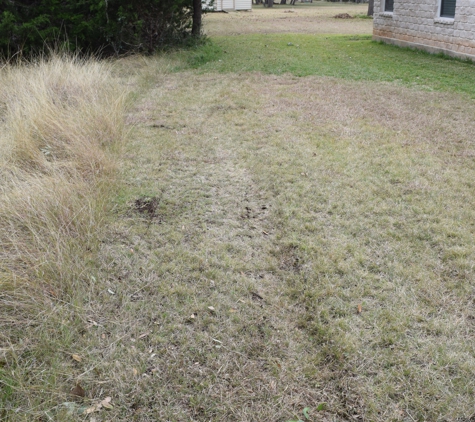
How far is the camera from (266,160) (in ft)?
15.5

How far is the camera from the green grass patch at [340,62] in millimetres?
8820

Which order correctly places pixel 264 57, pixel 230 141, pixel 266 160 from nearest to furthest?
1. pixel 266 160
2. pixel 230 141
3. pixel 264 57

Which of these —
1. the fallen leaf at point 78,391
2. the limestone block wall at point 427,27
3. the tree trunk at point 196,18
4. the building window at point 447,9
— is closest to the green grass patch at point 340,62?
the limestone block wall at point 427,27

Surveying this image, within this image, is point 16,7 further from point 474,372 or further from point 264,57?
point 474,372

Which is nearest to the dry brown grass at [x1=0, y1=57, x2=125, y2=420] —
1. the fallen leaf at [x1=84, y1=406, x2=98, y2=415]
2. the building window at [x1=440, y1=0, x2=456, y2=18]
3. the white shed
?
the fallen leaf at [x1=84, y1=406, x2=98, y2=415]

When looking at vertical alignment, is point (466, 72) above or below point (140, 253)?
above

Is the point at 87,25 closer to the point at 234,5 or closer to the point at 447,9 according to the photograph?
the point at 447,9

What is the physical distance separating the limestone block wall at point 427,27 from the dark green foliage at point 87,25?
650 centimetres

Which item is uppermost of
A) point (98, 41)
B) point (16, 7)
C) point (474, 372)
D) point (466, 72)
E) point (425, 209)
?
Answer: point (16, 7)

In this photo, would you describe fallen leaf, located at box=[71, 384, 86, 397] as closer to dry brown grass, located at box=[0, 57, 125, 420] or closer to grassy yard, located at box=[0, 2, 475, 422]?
grassy yard, located at box=[0, 2, 475, 422]

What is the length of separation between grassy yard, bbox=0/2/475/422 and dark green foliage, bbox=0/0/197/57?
4.86m

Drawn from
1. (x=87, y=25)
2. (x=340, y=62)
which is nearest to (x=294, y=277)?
(x=87, y=25)

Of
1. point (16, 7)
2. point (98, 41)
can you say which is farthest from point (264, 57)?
point (16, 7)

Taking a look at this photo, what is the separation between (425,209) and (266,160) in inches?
67.9
